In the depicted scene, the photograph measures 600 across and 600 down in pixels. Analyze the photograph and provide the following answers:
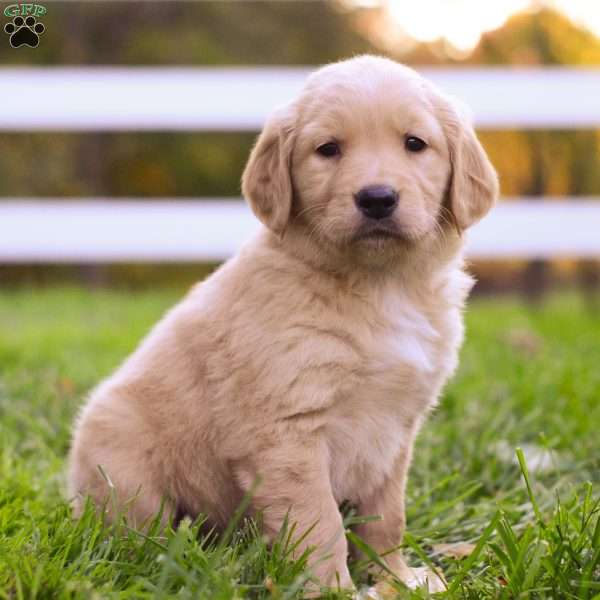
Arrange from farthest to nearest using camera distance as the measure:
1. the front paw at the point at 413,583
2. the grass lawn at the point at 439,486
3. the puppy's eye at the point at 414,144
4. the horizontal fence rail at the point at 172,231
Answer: the horizontal fence rail at the point at 172,231 < the puppy's eye at the point at 414,144 < the front paw at the point at 413,583 < the grass lawn at the point at 439,486

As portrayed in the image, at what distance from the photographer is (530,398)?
375 cm

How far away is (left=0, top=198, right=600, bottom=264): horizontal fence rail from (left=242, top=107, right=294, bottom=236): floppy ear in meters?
4.24

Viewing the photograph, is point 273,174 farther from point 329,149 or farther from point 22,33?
point 22,33

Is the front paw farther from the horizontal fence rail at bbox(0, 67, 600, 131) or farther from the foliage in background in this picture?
the foliage in background

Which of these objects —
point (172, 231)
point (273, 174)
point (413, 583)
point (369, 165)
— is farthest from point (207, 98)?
point (413, 583)

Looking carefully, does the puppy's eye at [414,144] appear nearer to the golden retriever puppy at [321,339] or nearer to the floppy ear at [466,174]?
the golden retriever puppy at [321,339]

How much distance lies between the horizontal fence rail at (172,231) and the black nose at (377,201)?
14.9 feet

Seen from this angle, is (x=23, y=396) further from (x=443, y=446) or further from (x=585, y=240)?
(x=585, y=240)

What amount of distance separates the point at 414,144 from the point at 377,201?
25cm

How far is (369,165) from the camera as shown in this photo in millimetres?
2205

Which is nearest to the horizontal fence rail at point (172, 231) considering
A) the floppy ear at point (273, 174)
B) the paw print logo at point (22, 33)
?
the paw print logo at point (22, 33)

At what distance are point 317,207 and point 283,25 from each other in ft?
33.5

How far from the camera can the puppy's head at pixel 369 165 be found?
221 centimetres

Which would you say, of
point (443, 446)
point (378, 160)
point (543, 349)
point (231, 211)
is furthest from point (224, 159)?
point (378, 160)
